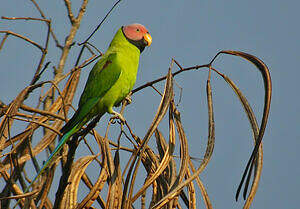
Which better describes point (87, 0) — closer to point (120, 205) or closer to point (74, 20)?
point (74, 20)

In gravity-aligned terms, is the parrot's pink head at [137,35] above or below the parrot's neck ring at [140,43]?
above

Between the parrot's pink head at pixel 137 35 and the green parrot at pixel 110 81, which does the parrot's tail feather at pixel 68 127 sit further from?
the parrot's pink head at pixel 137 35

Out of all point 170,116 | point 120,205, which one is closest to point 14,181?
point 120,205

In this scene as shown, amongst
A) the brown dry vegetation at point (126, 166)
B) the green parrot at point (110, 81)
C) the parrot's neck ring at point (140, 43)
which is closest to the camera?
the brown dry vegetation at point (126, 166)

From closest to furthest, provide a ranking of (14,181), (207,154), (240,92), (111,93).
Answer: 1. (207,154)
2. (240,92)
3. (14,181)
4. (111,93)

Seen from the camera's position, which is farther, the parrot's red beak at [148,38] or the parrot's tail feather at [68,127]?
the parrot's red beak at [148,38]

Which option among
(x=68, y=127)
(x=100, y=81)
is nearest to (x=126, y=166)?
(x=68, y=127)

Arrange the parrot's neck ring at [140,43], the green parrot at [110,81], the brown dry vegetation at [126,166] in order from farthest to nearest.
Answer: the parrot's neck ring at [140,43]
the green parrot at [110,81]
the brown dry vegetation at [126,166]

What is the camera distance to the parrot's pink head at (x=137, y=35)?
3066mm

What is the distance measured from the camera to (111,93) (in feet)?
9.01

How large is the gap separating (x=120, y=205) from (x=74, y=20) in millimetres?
1807

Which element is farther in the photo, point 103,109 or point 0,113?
point 103,109

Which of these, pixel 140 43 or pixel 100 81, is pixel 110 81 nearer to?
pixel 100 81

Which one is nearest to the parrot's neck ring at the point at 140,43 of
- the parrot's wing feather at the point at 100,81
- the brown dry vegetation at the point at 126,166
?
the parrot's wing feather at the point at 100,81
